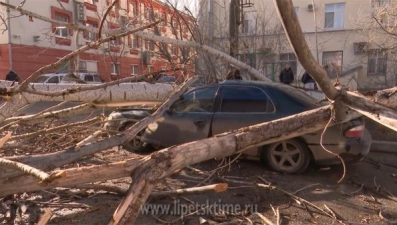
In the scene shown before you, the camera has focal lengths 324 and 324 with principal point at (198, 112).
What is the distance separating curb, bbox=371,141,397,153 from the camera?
6328mm

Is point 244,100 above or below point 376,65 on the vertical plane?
below

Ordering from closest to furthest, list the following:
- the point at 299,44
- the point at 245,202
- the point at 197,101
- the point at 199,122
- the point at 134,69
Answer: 1. the point at 299,44
2. the point at 245,202
3. the point at 199,122
4. the point at 197,101
5. the point at 134,69

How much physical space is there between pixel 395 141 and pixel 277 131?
5239 mm

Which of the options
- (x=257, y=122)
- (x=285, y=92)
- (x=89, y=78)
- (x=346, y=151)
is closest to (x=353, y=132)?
(x=346, y=151)

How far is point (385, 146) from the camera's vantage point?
6.38 metres

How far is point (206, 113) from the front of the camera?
5.44 meters

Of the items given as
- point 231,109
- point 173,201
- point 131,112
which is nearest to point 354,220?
point 173,201

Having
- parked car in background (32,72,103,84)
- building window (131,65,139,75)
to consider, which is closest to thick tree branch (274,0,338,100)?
parked car in background (32,72,103,84)

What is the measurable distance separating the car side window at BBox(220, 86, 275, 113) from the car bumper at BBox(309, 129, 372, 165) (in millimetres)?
959

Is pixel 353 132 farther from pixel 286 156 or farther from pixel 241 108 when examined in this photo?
pixel 241 108

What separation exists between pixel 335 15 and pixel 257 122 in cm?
2031

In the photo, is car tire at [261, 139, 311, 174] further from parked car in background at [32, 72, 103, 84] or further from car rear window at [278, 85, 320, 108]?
parked car in background at [32, 72, 103, 84]

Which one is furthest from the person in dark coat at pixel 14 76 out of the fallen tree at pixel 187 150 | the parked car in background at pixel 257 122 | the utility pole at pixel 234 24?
the utility pole at pixel 234 24

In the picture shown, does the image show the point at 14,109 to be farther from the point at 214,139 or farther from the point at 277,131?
the point at 277,131
